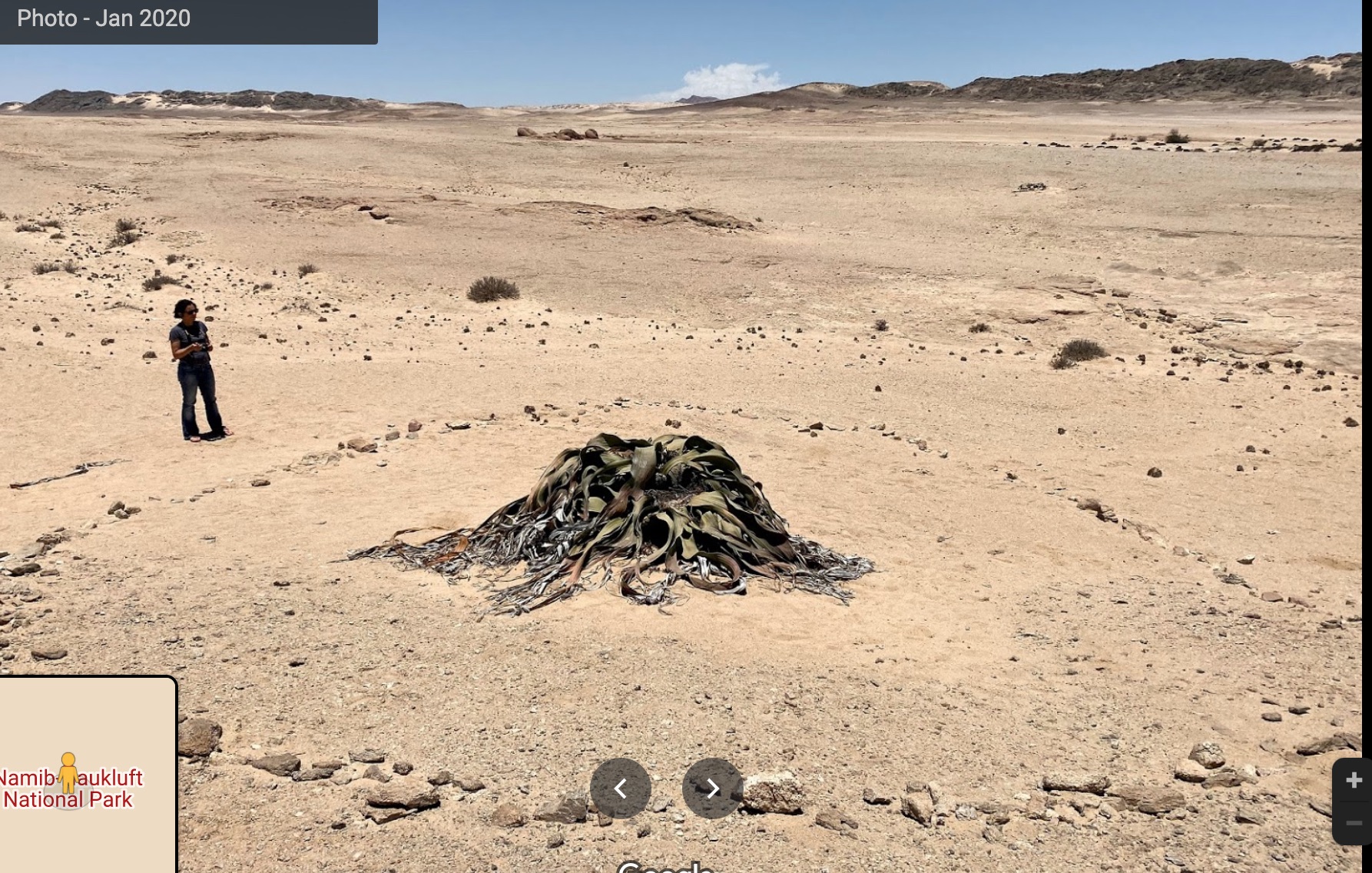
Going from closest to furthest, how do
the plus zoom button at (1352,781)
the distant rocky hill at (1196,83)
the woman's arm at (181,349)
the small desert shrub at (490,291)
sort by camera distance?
the plus zoom button at (1352,781)
the woman's arm at (181,349)
the small desert shrub at (490,291)
the distant rocky hill at (1196,83)

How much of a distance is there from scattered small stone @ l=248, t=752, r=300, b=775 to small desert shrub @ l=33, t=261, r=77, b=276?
16.8 metres

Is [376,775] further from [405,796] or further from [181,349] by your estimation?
[181,349]

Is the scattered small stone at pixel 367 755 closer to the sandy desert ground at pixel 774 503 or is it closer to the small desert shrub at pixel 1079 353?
the sandy desert ground at pixel 774 503

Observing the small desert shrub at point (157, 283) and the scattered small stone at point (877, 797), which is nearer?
the scattered small stone at point (877, 797)

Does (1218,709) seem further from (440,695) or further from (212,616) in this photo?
(212,616)

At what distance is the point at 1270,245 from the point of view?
20.2m

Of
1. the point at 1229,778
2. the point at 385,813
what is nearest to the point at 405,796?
the point at 385,813

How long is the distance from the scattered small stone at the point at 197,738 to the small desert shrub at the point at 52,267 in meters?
16.4

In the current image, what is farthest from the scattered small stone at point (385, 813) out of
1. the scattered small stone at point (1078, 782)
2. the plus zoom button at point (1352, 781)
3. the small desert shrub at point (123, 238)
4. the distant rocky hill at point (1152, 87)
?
the distant rocky hill at point (1152, 87)

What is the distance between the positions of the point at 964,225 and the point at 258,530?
19333 millimetres

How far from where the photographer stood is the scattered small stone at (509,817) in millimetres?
4066

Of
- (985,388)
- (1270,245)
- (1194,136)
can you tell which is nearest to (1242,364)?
(985,388)

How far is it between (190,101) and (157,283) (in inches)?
3654

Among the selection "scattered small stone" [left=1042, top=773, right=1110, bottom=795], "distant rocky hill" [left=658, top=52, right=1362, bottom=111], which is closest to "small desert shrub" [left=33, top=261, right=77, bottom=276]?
"scattered small stone" [left=1042, top=773, right=1110, bottom=795]
